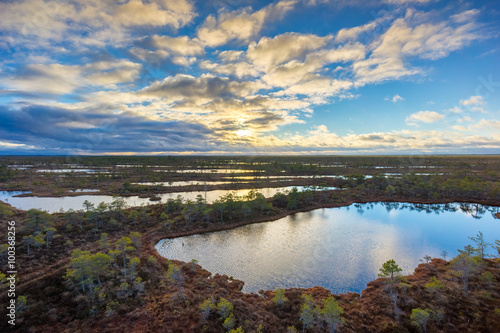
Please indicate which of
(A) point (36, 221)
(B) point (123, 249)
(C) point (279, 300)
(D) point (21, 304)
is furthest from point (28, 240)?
(C) point (279, 300)

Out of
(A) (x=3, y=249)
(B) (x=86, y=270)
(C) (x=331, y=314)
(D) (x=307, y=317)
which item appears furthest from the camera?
(A) (x=3, y=249)

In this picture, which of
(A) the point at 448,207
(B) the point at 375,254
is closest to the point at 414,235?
(B) the point at 375,254

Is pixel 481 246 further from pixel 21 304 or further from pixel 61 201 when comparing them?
pixel 61 201

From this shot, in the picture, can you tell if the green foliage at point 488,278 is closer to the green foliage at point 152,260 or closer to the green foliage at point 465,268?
the green foliage at point 465,268

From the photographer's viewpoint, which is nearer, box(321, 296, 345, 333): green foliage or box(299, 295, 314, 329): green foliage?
box(321, 296, 345, 333): green foliage

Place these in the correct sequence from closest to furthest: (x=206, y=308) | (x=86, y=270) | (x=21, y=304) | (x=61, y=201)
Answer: (x=21, y=304) → (x=206, y=308) → (x=86, y=270) → (x=61, y=201)

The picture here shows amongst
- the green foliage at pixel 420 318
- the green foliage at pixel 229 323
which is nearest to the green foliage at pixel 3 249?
the green foliage at pixel 229 323

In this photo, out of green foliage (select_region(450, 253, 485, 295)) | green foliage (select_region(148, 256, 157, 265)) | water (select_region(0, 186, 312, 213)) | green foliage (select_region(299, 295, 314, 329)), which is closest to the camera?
green foliage (select_region(299, 295, 314, 329))

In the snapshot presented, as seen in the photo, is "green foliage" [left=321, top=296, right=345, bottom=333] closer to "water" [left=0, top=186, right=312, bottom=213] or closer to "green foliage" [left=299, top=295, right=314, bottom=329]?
"green foliage" [left=299, top=295, right=314, bottom=329]

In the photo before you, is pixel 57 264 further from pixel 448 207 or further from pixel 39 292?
pixel 448 207

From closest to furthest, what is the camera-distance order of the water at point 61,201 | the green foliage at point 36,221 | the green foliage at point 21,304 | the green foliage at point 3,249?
1. the green foliage at point 21,304
2. the green foliage at point 3,249
3. the green foliage at point 36,221
4. the water at point 61,201

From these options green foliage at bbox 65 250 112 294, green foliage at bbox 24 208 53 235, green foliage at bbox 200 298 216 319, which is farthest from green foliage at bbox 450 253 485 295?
green foliage at bbox 24 208 53 235
